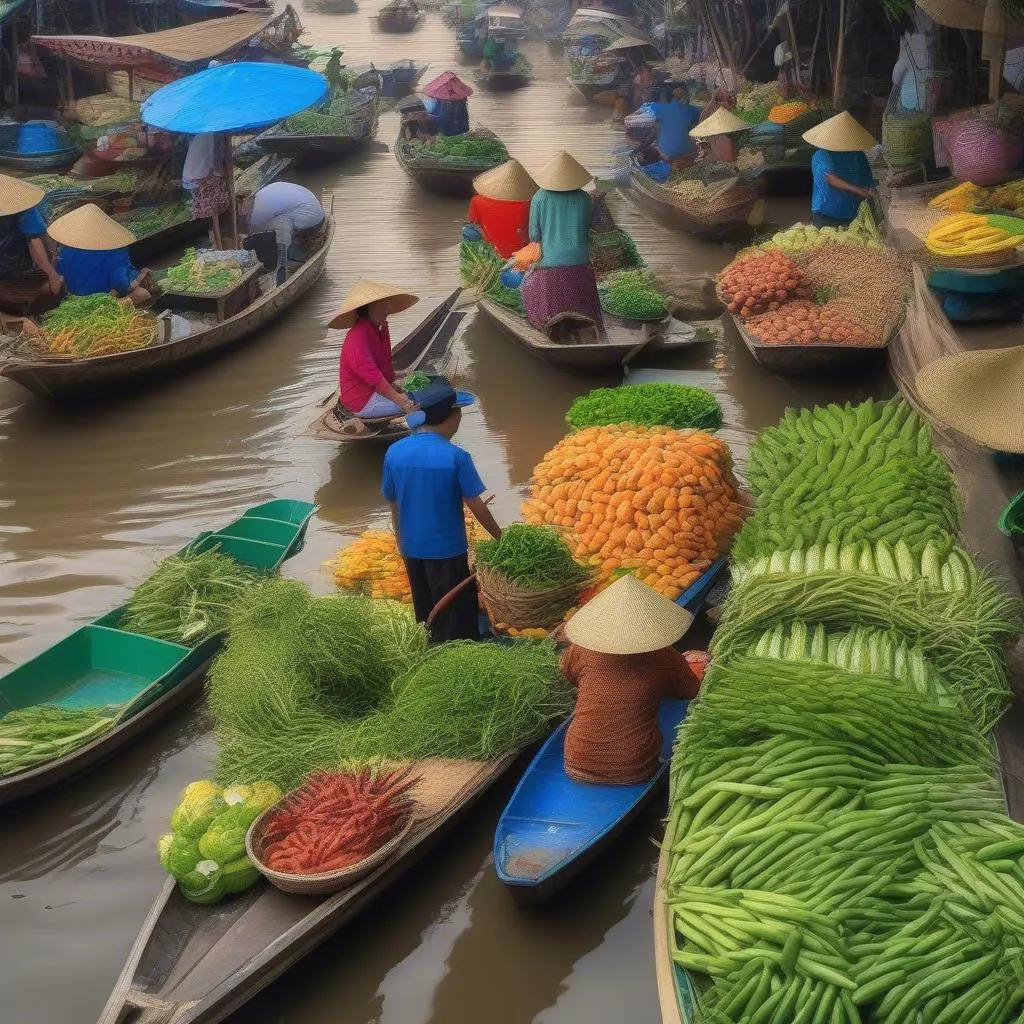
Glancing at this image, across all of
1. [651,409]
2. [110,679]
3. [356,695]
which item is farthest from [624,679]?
[651,409]

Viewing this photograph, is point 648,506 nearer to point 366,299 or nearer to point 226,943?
point 366,299

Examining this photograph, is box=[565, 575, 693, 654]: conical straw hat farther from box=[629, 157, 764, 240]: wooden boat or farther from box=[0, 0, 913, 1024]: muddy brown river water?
box=[629, 157, 764, 240]: wooden boat

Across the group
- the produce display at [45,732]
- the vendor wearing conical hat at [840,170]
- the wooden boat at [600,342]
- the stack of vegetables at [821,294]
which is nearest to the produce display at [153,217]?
the wooden boat at [600,342]

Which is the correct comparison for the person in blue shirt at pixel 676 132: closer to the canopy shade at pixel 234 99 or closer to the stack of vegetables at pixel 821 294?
the stack of vegetables at pixel 821 294

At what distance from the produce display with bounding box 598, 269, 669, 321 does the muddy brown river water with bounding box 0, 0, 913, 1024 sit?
0.67m

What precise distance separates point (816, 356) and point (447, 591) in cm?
440

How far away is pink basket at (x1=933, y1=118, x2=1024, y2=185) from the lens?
9570 millimetres

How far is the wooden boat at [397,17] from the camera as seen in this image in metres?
36.2

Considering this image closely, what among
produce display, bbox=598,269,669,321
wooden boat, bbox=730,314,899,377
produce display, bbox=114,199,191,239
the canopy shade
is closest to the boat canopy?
produce display, bbox=114,199,191,239

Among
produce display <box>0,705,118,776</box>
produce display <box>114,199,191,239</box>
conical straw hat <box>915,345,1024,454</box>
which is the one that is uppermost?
conical straw hat <box>915,345,1024,454</box>

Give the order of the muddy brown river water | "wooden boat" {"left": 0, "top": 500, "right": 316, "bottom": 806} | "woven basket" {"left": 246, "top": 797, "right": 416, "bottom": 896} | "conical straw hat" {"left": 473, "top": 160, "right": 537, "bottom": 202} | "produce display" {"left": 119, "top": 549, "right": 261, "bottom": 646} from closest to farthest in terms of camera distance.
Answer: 1. "woven basket" {"left": 246, "top": 797, "right": 416, "bottom": 896}
2. the muddy brown river water
3. "wooden boat" {"left": 0, "top": 500, "right": 316, "bottom": 806}
4. "produce display" {"left": 119, "top": 549, "right": 261, "bottom": 646}
5. "conical straw hat" {"left": 473, "top": 160, "right": 537, "bottom": 202}

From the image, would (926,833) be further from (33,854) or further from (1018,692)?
(33,854)

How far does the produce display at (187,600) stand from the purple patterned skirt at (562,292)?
164 inches

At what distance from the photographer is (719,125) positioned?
14.0 metres
